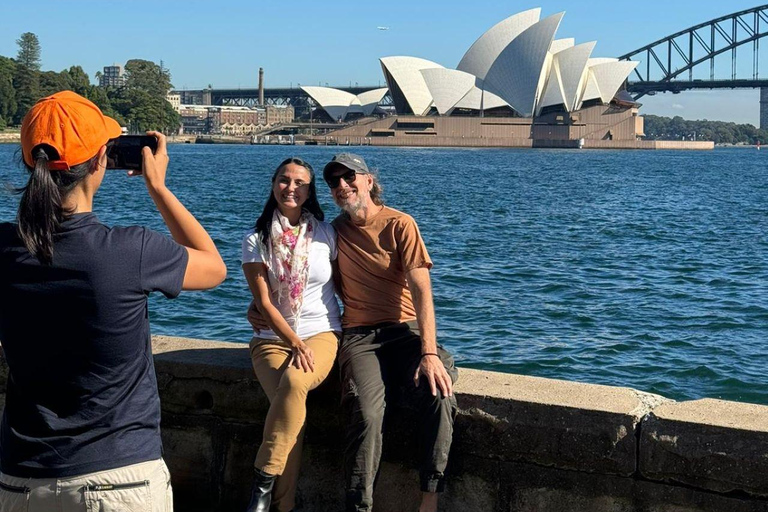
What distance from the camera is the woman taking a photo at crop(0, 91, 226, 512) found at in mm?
1624

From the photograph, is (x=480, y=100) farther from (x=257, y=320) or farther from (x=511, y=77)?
(x=257, y=320)

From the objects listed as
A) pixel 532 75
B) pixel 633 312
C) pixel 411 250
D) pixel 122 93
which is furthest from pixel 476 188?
pixel 122 93

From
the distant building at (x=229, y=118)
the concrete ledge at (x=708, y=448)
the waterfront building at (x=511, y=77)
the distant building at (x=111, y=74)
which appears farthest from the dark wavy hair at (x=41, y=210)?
the distant building at (x=111, y=74)

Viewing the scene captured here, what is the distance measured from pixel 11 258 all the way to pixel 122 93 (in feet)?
400

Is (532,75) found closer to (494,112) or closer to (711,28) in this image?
(494,112)

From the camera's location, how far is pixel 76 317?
164 cm

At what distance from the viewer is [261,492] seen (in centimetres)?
258

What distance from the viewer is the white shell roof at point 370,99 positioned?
361 feet

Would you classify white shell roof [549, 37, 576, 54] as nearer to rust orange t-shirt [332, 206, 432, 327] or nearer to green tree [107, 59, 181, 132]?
green tree [107, 59, 181, 132]

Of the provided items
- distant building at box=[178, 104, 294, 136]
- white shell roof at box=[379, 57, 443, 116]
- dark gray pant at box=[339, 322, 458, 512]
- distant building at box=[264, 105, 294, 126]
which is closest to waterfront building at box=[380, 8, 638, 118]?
white shell roof at box=[379, 57, 443, 116]

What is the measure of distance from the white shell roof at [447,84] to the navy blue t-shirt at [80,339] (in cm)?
8668

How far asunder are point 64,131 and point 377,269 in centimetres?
140

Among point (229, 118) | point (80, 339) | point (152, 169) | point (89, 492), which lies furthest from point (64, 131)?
point (229, 118)

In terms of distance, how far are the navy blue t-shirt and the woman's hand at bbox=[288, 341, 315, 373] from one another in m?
0.99
